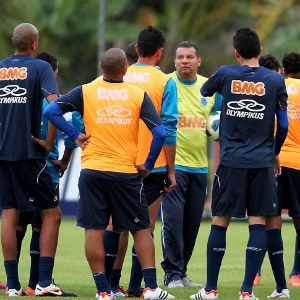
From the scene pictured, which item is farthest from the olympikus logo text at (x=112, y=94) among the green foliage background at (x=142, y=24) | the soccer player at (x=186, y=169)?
the green foliage background at (x=142, y=24)

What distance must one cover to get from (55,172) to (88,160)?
1237 mm

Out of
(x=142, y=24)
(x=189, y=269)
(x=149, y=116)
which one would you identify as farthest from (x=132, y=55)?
(x=142, y=24)

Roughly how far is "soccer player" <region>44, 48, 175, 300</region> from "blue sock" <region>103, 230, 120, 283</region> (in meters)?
0.73

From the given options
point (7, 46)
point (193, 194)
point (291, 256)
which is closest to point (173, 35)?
point (7, 46)

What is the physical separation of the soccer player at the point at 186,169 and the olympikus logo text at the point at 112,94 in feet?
7.59

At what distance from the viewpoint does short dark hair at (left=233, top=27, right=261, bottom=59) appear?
9.71 meters

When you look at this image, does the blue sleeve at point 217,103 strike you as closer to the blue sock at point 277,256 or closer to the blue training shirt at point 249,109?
the blue sock at point 277,256

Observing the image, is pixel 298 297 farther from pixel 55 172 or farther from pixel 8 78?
pixel 8 78

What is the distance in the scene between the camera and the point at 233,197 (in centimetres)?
973

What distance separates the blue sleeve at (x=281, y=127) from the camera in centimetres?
980

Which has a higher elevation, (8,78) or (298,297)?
(8,78)

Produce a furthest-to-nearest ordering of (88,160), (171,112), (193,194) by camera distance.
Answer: (193,194), (171,112), (88,160)

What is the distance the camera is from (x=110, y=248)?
33.5ft

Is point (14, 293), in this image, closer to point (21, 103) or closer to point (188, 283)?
point (21, 103)
